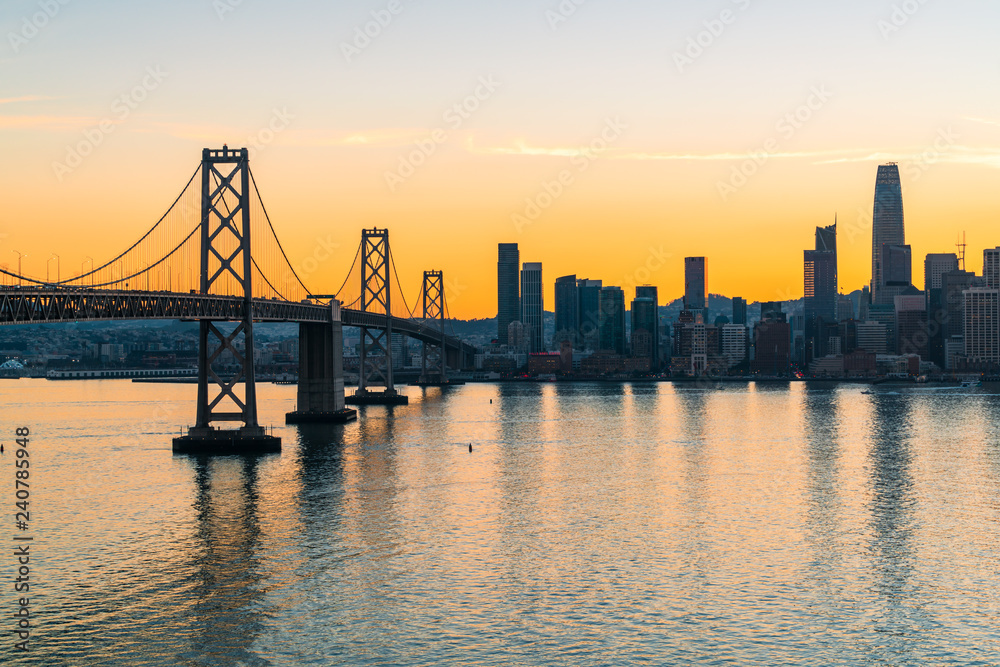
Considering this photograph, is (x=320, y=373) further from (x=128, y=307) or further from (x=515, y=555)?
(x=515, y=555)

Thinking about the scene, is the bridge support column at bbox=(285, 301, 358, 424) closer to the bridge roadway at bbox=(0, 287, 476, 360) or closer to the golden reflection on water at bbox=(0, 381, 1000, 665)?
the bridge roadway at bbox=(0, 287, 476, 360)

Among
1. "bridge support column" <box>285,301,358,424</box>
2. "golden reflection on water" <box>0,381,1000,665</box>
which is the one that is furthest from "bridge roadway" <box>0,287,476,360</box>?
"golden reflection on water" <box>0,381,1000,665</box>

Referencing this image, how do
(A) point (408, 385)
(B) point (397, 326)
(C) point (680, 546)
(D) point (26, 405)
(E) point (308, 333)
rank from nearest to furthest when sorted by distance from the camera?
(C) point (680, 546) < (E) point (308, 333) < (B) point (397, 326) < (D) point (26, 405) < (A) point (408, 385)

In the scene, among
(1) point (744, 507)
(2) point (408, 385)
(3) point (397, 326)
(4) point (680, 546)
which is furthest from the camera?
(2) point (408, 385)

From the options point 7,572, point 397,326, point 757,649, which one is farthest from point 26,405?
point 757,649

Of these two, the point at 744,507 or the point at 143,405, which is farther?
the point at 143,405

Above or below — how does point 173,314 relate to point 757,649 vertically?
above

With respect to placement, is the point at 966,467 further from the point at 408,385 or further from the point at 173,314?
the point at 408,385
